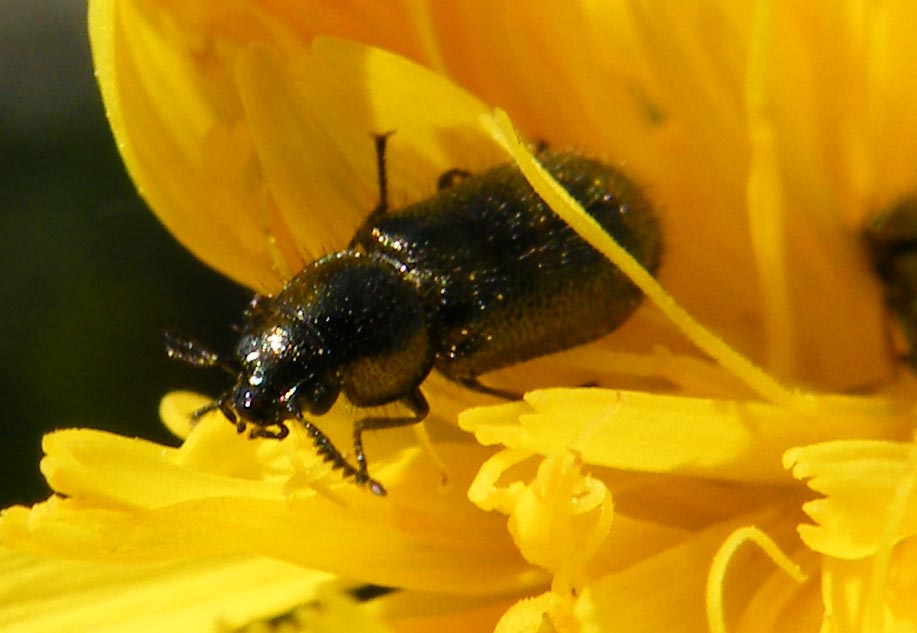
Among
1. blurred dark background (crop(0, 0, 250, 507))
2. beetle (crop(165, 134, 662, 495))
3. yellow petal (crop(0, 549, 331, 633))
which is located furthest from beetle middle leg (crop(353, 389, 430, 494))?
blurred dark background (crop(0, 0, 250, 507))

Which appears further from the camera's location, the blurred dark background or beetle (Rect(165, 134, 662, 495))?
the blurred dark background

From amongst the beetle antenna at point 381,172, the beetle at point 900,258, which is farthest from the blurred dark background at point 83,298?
the beetle at point 900,258

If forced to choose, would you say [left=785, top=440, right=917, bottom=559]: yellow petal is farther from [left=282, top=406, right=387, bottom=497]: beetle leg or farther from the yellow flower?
[left=282, top=406, right=387, bottom=497]: beetle leg

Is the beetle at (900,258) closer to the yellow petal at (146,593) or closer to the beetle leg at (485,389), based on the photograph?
the beetle leg at (485,389)

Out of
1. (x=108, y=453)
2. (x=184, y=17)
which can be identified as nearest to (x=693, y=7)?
(x=184, y=17)

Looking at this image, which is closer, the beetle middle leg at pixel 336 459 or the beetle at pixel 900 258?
the beetle middle leg at pixel 336 459

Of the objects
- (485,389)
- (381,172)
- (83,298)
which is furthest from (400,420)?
(83,298)

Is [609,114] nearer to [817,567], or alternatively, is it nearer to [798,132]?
[798,132]

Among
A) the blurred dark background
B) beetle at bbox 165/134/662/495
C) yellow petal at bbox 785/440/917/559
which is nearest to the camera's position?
yellow petal at bbox 785/440/917/559
